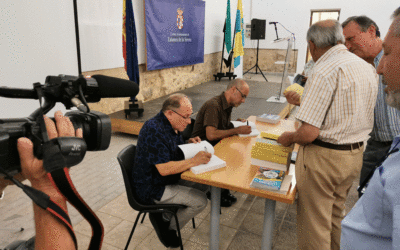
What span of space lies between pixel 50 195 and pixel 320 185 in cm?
148

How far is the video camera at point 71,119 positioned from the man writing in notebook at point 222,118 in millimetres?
1672

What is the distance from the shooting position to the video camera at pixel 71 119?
647 millimetres

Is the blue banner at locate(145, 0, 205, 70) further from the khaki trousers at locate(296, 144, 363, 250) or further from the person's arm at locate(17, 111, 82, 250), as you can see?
the person's arm at locate(17, 111, 82, 250)

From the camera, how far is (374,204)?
0.63 metres

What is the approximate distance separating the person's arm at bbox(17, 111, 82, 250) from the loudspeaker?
10.7 m

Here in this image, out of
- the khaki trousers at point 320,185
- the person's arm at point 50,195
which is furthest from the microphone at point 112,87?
the khaki trousers at point 320,185

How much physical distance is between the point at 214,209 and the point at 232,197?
0.92 metres

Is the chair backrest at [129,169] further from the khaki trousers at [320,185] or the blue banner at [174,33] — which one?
the blue banner at [174,33]

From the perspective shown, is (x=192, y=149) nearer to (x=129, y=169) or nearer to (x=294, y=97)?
(x=129, y=169)

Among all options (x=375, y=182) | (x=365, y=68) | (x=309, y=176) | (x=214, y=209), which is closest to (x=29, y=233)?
(x=214, y=209)

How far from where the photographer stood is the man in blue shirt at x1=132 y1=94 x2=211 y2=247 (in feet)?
6.09

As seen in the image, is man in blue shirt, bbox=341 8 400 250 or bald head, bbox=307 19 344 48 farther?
bald head, bbox=307 19 344 48

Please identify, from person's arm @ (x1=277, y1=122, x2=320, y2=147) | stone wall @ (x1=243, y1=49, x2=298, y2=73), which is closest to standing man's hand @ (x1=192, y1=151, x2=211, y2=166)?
person's arm @ (x1=277, y1=122, x2=320, y2=147)

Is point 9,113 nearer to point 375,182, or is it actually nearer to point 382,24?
point 375,182
